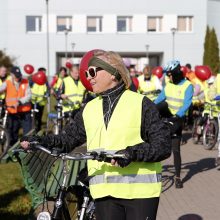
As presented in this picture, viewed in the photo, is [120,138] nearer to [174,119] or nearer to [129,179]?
[129,179]

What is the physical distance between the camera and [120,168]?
3301mm

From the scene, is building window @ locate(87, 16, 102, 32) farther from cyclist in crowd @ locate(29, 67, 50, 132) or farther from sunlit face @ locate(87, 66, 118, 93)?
sunlit face @ locate(87, 66, 118, 93)

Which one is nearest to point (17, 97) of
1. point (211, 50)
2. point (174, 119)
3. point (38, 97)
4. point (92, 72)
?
point (38, 97)

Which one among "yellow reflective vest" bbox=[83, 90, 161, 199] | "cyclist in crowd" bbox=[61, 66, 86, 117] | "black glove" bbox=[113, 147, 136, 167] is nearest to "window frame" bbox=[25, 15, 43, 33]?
"cyclist in crowd" bbox=[61, 66, 86, 117]

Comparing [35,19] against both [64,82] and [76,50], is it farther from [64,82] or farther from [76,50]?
[64,82]

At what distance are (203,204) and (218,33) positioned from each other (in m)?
45.5

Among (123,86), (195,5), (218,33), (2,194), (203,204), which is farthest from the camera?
(218,33)

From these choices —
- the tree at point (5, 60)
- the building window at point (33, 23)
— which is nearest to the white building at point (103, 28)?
the building window at point (33, 23)

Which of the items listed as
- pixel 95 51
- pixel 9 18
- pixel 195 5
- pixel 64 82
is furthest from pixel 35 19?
pixel 95 51

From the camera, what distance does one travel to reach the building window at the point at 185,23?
157ft

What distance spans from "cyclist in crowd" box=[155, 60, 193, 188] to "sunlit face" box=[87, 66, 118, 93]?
463 centimetres

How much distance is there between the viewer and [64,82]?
12734mm

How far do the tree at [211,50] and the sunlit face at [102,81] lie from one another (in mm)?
44799

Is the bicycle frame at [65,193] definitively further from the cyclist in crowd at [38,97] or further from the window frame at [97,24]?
the window frame at [97,24]
